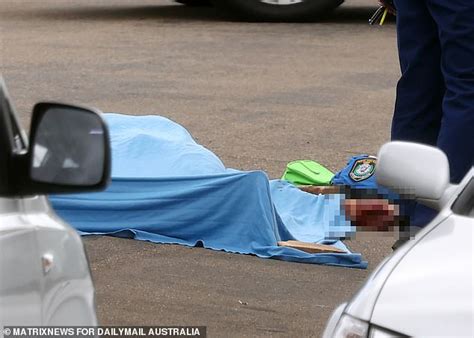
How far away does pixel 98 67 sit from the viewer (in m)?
11.7

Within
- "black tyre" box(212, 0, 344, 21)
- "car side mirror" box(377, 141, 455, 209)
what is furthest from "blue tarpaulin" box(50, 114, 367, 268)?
"black tyre" box(212, 0, 344, 21)

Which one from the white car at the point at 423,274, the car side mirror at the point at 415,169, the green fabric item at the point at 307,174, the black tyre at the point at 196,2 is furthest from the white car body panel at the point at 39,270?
the black tyre at the point at 196,2

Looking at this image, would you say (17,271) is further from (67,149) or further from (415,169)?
(415,169)

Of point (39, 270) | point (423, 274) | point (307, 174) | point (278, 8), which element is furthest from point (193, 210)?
point (278, 8)

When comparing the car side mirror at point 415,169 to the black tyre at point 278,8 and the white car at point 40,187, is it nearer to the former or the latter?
the white car at point 40,187

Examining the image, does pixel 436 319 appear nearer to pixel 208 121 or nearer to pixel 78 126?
pixel 78 126

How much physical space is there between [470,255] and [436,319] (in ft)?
0.98

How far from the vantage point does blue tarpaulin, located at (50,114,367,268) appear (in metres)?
5.98

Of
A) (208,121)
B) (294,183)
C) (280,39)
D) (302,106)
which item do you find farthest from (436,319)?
(280,39)

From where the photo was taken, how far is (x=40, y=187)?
2.56 metres

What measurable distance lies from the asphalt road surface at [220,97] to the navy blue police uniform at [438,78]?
1.65ft

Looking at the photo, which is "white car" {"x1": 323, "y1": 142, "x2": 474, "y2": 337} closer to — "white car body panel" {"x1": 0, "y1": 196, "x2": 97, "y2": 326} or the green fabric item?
"white car body panel" {"x1": 0, "y1": 196, "x2": 97, "y2": 326}

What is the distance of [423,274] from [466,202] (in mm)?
534

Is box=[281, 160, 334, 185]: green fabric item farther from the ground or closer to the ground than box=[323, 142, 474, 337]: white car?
closer to the ground
